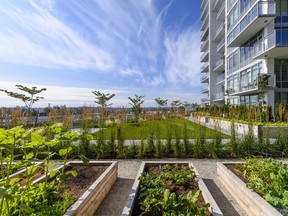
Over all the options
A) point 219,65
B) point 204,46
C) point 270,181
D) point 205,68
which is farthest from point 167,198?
point 204,46

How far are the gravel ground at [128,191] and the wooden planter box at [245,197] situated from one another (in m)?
0.09

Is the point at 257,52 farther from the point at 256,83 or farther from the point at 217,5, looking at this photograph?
the point at 217,5

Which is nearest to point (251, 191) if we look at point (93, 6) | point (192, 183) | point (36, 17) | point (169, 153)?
point (192, 183)

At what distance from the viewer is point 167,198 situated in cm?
230

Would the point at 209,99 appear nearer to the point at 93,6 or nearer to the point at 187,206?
the point at 93,6

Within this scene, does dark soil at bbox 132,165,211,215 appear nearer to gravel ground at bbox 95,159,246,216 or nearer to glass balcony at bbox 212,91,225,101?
gravel ground at bbox 95,159,246,216

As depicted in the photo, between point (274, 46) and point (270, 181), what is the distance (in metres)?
13.0

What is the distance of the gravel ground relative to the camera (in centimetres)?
284

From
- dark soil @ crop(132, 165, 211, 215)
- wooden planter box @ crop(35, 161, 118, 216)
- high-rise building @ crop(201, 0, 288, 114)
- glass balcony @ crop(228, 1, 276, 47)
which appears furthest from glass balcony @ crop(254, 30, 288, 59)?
wooden planter box @ crop(35, 161, 118, 216)

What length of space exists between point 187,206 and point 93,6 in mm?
7089

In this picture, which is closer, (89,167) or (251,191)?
(251,191)

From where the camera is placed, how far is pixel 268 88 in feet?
47.5

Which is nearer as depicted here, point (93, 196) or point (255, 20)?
point (93, 196)

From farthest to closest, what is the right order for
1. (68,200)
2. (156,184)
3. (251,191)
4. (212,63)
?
(212,63), (156,184), (251,191), (68,200)
